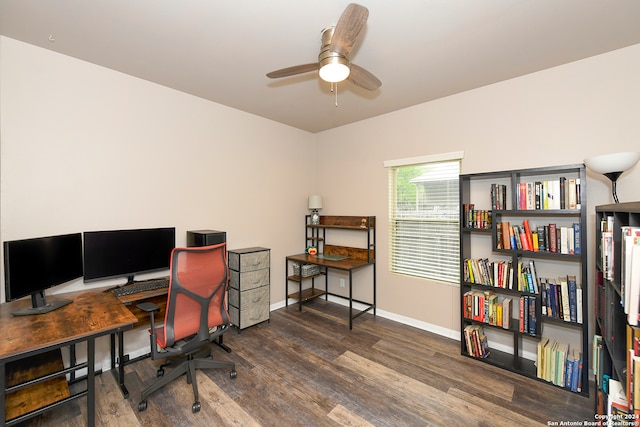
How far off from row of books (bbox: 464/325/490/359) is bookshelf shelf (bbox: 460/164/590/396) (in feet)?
0.05

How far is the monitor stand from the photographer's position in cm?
176

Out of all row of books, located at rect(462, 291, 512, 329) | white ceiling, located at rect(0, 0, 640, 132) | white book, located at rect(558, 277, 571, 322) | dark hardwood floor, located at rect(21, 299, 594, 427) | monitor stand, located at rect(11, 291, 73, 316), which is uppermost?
white ceiling, located at rect(0, 0, 640, 132)

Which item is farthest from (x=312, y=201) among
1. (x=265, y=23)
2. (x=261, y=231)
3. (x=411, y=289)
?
(x=265, y=23)

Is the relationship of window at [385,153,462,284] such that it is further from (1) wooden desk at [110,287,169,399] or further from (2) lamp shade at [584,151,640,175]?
(1) wooden desk at [110,287,169,399]

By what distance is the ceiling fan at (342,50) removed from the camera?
1432mm

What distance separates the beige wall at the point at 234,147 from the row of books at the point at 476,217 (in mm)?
481

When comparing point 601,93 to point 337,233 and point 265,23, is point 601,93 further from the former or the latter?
point 337,233

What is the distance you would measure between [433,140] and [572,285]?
1.92 metres

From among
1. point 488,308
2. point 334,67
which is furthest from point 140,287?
point 488,308

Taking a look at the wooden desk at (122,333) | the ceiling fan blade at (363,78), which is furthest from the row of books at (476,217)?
the wooden desk at (122,333)

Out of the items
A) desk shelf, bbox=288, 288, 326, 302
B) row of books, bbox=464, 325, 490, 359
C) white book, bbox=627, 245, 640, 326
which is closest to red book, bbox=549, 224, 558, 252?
row of books, bbox=464, 325, 490, 359

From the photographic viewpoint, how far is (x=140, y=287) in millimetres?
2428

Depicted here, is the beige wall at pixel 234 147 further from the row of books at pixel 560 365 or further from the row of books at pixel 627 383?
the row of books at pixel 627 383

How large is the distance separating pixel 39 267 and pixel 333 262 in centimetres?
279
